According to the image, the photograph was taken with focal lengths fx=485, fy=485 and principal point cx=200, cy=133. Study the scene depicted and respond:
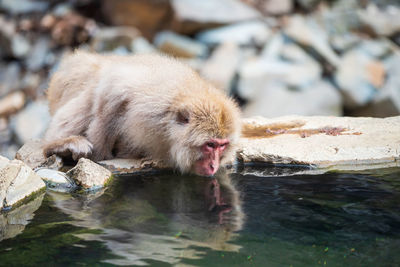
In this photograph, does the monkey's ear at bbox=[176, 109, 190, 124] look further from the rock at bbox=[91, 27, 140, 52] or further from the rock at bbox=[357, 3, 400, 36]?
the rock at bbox=[357, 3, 400, 36]

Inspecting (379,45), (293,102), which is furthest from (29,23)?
(379,45)

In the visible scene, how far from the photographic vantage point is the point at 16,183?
3266mm

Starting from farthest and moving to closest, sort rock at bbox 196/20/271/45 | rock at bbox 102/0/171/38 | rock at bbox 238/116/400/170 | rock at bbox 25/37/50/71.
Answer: rock at bbox 25/37/50/71, rock at bbox 196/20/271/45, rock at bbox 102/0/171/38, rock at bbox 238/116/400/170

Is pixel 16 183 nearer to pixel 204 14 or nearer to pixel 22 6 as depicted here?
pixel 204 14

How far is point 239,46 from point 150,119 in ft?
27.3

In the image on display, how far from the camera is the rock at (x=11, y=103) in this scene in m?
→ 11.0

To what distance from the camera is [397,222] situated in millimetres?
2857

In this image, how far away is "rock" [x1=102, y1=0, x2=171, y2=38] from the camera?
12.0 m

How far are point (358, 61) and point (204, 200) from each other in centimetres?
922

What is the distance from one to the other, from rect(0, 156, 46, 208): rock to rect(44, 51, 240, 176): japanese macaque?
915 mm

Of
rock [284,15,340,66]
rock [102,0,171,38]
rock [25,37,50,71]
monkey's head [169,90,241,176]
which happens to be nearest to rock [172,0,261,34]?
rock [102,0,171,38]

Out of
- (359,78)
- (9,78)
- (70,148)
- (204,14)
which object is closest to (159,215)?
(70,148)

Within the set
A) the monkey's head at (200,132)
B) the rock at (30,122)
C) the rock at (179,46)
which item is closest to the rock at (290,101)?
the rock at (179,46)

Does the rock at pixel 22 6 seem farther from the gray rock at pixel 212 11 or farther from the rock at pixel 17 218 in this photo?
the rock at pixel 17 218
